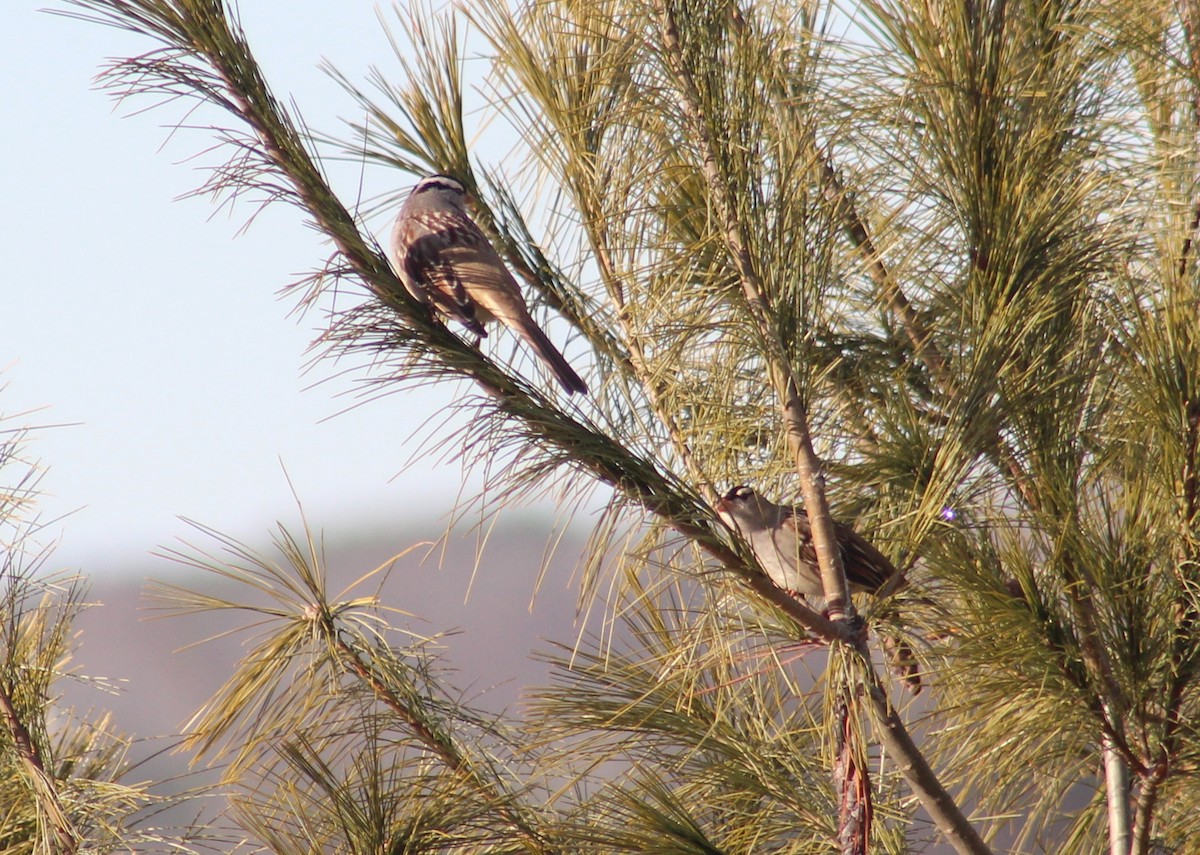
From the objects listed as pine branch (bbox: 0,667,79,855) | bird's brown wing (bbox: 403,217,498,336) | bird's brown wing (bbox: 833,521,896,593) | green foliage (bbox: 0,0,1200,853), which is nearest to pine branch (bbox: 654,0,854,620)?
green foliage (bbox: 0,0,1200,853)

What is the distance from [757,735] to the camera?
87.0 inches

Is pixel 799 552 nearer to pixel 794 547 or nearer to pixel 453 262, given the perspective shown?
pixel 794 547

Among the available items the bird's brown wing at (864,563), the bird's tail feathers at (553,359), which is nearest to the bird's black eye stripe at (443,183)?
the bird's tail feathers at (553,359)

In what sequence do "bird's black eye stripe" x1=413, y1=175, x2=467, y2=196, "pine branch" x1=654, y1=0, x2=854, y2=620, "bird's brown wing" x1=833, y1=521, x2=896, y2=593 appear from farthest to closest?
"bird's black eye stripe" x1=413, y1=175, x2=467, y2=196
"bird's brown wing" x1=833, y1=521, x2=896, y2=593
"pine branch" x1=654, y1=0, x2=854, y2=620

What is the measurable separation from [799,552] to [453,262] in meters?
0.85

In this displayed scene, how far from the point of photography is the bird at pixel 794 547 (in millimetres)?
1733

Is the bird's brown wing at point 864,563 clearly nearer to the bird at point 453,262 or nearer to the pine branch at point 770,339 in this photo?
the pine branch at point 770,339

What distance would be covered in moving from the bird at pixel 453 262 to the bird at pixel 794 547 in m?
0.43

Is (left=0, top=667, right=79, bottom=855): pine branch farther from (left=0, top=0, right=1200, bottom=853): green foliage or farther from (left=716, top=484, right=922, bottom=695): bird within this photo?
(left=716, top=484, right=922, bottom=695): bird

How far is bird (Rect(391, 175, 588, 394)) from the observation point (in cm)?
197

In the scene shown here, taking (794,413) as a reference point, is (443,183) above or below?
above

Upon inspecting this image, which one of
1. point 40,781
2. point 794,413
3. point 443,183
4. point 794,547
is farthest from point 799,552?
point 40,781

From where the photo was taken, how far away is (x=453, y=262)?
6.95 ft

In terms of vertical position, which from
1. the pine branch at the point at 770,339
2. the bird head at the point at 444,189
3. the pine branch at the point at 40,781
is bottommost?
the pine branch at the point at 40,781
